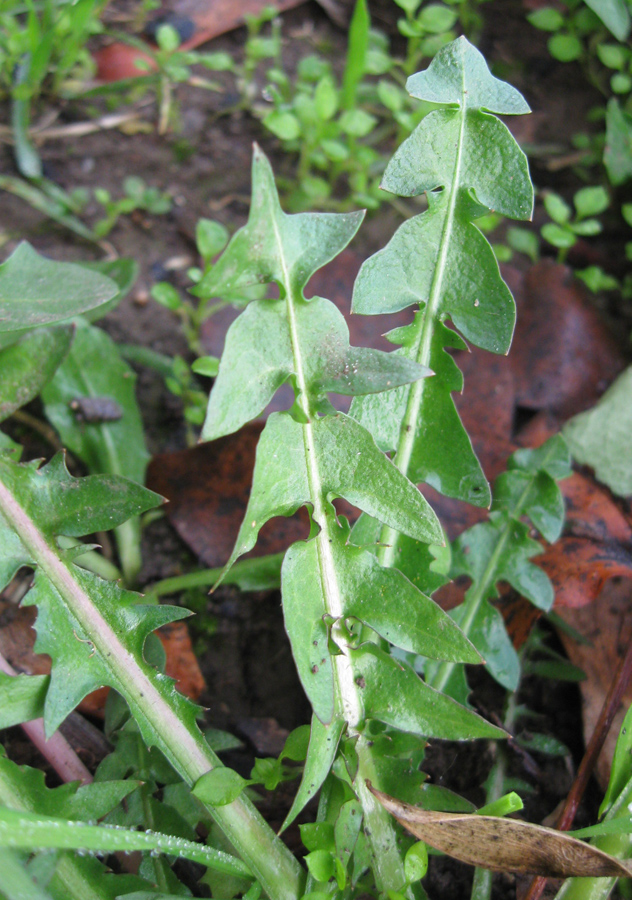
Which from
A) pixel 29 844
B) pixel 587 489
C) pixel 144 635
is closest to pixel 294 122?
pixel 587 489

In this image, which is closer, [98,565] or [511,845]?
[511,845]

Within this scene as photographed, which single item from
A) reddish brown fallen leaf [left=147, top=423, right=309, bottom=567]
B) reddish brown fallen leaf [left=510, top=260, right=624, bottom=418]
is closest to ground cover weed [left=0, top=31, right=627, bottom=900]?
reddish brown fallen leaf [left=147, top=423, right=309, bottom=567]

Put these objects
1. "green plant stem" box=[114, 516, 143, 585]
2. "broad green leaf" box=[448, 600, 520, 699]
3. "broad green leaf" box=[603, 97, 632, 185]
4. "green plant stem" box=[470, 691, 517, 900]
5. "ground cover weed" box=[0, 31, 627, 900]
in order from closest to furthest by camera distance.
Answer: "ground cover weed" box=[0, 31, 627, 900] → "green plant stem" box=[470, 691, 517, 900] → "broad green leaf" box=[448, 600, 520, 699] → "green plant stem" box=[114, 516, 143, 585] → "broad green leaf" box=[603, 97, 632, 185]

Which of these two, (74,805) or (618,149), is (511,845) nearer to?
(74,805)

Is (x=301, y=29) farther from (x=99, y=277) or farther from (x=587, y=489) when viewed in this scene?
(x=587, y=489)

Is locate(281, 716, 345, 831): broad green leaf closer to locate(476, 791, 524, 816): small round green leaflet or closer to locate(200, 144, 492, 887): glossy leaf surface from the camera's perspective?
locate(200, 144, 492, 887): glossy leaf surface

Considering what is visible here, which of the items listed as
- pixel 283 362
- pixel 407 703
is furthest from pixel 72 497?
pixel 407 703
